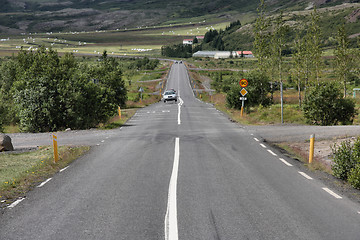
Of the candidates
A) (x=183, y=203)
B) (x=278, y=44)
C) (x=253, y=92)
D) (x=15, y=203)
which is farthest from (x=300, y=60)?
(x=15, y=203)

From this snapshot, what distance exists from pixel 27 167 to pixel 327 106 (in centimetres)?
2163

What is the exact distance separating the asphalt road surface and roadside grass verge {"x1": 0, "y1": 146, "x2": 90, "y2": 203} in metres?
0.50

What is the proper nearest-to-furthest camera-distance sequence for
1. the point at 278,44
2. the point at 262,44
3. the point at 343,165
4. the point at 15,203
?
the point at 15,203
the point at 343,165
the point at 278,44
the point at 262,44

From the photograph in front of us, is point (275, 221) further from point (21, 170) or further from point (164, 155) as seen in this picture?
point (21, 170)

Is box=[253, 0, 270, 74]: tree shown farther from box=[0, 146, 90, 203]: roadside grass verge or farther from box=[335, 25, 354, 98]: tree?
box=[0, 146, 90, 203]: roadside grass verge

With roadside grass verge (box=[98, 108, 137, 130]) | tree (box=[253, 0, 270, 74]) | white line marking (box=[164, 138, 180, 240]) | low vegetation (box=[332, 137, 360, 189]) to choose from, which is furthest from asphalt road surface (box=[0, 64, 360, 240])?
tree (box=[253, 0, 270, 74])

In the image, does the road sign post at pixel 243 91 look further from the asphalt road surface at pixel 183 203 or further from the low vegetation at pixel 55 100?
the asphalt road surface at pixel 183 203

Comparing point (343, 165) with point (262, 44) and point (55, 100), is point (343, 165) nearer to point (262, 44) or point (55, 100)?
point (55, 100)

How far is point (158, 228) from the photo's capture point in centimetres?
705

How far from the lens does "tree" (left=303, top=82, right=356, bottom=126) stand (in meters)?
27.7

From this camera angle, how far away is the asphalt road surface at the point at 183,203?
6.94 metres

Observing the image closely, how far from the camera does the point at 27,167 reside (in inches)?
549

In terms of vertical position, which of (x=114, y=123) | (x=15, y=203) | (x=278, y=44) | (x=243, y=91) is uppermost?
(x=278, y=44)

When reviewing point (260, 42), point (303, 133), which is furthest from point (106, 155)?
point (260, 42)
